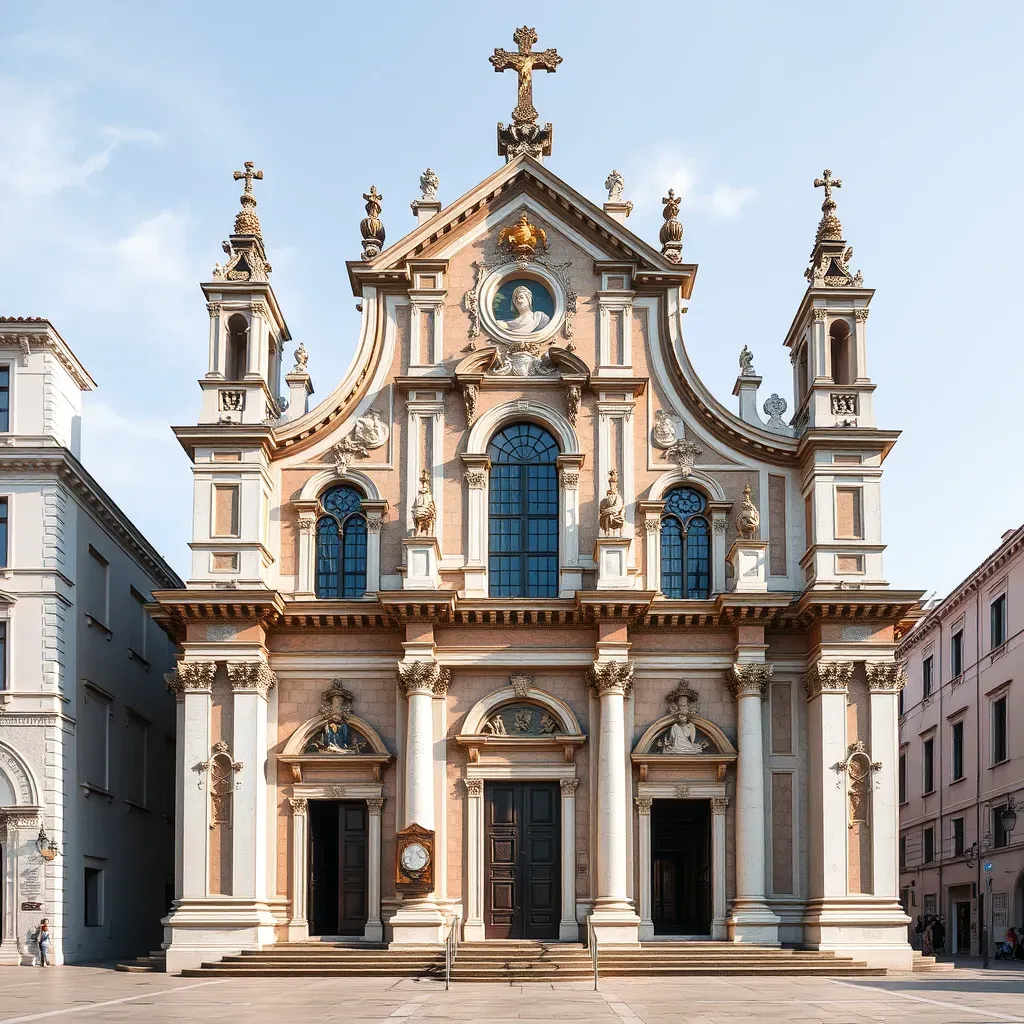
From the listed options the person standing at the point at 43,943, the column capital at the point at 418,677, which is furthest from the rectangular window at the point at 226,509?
the person standing at the point at 43,943

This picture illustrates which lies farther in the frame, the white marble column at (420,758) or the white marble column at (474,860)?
the white marble column at (474,860)

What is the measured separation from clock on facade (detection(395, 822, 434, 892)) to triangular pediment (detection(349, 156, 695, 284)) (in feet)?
46.4

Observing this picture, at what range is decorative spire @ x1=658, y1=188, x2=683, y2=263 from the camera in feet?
130

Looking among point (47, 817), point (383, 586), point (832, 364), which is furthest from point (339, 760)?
point (832, 364)

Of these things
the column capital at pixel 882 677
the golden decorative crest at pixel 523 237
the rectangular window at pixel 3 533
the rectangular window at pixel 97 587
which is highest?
the golden decorative crest at pixel 523 237

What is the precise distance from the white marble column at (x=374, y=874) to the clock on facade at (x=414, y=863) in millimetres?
1618

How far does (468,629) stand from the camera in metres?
37.1

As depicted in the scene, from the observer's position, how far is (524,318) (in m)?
39.0

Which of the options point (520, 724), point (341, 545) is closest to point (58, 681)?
point (341, 545)

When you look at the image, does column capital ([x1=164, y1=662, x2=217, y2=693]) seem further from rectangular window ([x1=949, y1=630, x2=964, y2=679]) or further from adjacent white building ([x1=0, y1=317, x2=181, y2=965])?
rectangular window ([x1=949, y1=630, x2=964, y2=679])

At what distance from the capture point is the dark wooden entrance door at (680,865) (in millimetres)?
Result: 36844

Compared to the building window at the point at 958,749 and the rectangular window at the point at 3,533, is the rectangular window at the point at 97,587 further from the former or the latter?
the building window at the point at 958,749

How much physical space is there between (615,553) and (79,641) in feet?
46.6

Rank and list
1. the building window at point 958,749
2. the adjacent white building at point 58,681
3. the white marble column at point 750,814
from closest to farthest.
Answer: the white marble column at point 750,814, the adjacent white building at point 58,681, the building window at point 958,749
